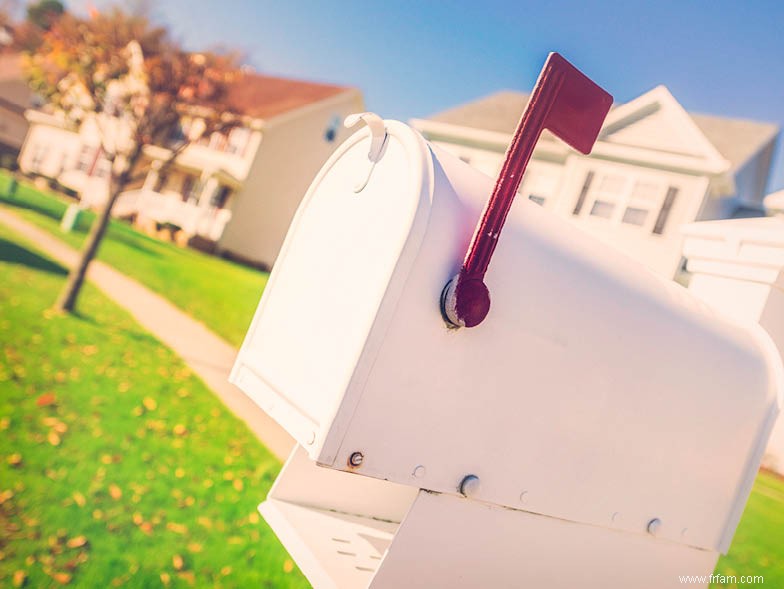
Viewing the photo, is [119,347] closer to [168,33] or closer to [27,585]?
[27,585]

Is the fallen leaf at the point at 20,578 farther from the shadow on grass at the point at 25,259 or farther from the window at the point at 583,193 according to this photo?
the window at the point at 583,193

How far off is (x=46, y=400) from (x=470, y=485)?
5572mm

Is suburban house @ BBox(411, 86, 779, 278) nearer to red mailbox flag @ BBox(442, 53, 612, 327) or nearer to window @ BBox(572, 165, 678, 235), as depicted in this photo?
window @ BBox(572, 165, 678, 235)

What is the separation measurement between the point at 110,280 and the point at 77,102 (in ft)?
12.7

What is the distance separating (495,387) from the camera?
1378 mm

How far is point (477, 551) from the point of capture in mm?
1437

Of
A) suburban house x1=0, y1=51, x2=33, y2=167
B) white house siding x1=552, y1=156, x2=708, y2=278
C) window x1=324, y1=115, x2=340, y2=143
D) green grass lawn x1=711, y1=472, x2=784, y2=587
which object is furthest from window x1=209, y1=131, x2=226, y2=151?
suburban house x1=0, y1=51, x2=33, y2=167

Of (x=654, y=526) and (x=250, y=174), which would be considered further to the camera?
(x=250, y=174)

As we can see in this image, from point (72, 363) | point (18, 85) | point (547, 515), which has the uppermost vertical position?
point (18, 85)

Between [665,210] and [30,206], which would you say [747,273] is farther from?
[30,206]

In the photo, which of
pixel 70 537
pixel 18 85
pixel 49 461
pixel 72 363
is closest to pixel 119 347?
pixel 72 363

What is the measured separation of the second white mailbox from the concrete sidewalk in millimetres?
4575

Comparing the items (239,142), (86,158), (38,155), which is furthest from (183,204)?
(38,155)

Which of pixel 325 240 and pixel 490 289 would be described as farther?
pixel 325 240
